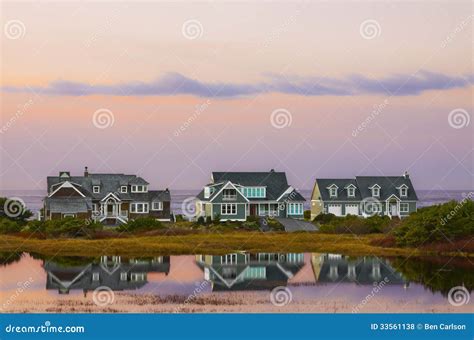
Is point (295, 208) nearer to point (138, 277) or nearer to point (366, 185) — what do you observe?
point (366, 185)

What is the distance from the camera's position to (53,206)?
4947cm

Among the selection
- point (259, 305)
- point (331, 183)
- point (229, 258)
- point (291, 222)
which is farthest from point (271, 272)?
point (331, 183)

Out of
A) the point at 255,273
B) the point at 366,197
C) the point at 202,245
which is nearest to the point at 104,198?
the point at 202,245

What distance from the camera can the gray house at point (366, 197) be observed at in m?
58.8

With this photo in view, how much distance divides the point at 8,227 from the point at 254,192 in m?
19.0

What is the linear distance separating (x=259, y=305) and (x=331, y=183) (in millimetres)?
36376

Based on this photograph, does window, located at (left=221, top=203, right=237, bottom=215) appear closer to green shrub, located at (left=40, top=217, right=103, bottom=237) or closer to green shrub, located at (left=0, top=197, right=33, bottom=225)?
green shrub, located at (left=40, top=217, right=103, bottom=237)

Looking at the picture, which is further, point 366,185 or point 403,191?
point 366,185

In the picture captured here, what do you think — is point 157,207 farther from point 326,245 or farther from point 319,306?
point 319,306

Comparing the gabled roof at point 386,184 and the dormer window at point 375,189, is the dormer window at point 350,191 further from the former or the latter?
the dormer window at point 375,189

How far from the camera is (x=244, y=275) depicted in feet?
100

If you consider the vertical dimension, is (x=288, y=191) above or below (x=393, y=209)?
above

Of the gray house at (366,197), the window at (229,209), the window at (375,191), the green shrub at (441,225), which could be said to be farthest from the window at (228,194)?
the green shrub at (441,225)

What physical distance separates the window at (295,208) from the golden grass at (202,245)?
11.6 m
